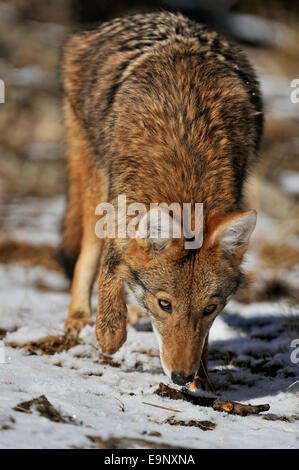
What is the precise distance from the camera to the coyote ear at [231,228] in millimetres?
3240

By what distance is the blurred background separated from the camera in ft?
25.1

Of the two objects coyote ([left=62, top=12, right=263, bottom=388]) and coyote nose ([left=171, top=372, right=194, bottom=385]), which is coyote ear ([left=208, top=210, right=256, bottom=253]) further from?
coyote nose ([left=171, top=372, right=194, bottom=385])

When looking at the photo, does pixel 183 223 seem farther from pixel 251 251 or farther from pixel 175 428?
pixel 251 251

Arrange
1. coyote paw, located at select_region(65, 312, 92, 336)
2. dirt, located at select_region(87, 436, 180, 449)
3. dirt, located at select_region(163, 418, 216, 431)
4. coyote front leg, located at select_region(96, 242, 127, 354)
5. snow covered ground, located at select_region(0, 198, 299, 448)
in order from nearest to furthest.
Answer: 1. dirt, located at select_region(87, 436, 180, 449)
2. snow covered ground, located at select_region(0, 198, 299, 448)
3. dirt, located at select_region(163, 418, 216, 431)
4. coyote front leg, located at select_region(96, 242, 127, 354)
5. coyote paw, located at select_region(65, 312, 92, 336)

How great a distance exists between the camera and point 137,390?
11.3ft

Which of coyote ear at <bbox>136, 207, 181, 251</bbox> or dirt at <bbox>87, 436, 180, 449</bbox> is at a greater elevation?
coyote ear at <bbox>136, 207, 181, 251</bbox>

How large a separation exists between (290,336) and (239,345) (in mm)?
412

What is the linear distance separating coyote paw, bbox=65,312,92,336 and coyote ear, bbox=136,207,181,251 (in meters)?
1.50

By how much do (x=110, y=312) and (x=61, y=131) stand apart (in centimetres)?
341

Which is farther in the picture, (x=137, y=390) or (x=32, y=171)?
(x=32, y=171)

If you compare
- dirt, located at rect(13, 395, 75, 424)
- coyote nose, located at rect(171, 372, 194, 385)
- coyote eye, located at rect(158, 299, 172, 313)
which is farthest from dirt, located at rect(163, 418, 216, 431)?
coyote eye, located at rect(158, 299, 172, 313)

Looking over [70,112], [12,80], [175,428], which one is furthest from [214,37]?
[12,80]

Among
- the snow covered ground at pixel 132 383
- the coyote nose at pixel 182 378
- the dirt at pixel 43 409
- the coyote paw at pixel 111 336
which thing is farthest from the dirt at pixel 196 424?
the coyote paw at pixel 111 336

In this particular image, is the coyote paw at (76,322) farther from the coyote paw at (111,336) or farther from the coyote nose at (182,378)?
the coyote nose at (182,378)
